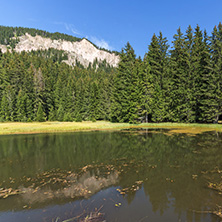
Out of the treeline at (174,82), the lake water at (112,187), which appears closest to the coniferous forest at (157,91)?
the treeline at (174,82)

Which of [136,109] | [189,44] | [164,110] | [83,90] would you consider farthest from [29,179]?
[83,90]

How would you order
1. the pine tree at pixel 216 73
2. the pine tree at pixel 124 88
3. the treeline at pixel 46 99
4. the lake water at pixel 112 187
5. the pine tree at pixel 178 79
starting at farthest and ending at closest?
the treeline at pixel 46 99
the pine tree at pixel 124 88
the pine tree at pixel 178 79
the pine tree at pixel 216 73
the lake water at pixel 112 187

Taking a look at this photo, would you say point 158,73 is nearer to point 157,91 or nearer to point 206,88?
point 157,91

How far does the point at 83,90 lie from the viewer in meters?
65.5

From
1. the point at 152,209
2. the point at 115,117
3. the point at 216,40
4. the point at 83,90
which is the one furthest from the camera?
the point at 83,90

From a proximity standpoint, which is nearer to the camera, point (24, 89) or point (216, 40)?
point (216, 40)

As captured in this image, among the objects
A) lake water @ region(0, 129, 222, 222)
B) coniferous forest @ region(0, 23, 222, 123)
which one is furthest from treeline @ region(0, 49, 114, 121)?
lake water @ region(0, 129, 222, 222)

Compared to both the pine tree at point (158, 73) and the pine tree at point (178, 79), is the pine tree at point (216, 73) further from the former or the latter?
the pine tree at point (158, 73)

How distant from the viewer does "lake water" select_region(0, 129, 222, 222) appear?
232 inches

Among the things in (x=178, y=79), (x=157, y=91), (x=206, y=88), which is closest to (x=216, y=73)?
(x=206, y=88)

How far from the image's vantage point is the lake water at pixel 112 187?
589 centimetres

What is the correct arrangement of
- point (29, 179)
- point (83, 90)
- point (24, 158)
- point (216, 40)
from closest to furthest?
1. point (29, 179)
2. point (24, 158)
3. point (216, 40)
4. point (83, 90)

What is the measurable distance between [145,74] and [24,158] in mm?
36237

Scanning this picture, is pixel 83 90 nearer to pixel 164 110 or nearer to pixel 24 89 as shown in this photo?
pixel 24 89
